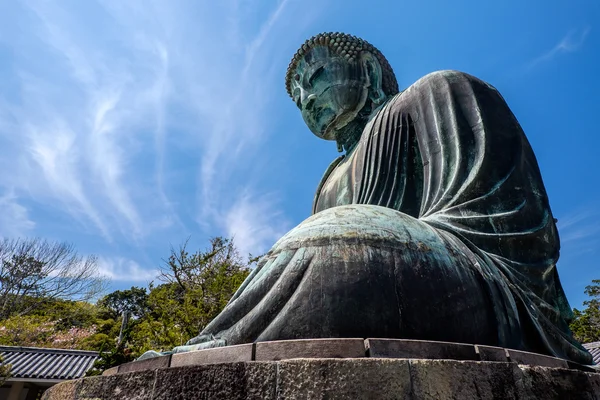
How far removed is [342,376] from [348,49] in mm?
4220

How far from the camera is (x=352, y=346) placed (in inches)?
62.7

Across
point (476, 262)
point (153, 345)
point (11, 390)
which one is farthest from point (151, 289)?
point (476, 262)

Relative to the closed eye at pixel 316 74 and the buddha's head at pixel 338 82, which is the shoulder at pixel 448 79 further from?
the closed eye at pixel 316 74

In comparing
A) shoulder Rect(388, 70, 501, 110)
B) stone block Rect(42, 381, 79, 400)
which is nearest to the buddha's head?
shoulder Rect(388, 70, 501, 110)

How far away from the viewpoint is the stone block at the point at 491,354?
1748mm

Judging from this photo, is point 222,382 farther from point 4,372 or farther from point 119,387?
point 4,372

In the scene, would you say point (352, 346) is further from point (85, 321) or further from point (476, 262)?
point (85, 321)

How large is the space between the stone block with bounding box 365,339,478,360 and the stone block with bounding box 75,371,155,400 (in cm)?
85

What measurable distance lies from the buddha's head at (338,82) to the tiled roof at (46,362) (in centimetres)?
1474

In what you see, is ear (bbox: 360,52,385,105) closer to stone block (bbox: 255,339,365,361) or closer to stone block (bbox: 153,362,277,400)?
stone block (bbox: 255,339,365,361)

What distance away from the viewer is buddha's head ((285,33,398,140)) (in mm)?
4773

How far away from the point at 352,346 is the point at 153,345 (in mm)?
12114

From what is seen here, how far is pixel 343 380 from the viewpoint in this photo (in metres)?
1.41

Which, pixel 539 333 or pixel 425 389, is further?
pixel 539 333
